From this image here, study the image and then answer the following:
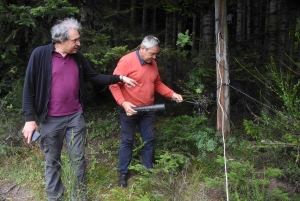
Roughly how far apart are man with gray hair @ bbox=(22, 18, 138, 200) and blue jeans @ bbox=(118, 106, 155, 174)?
53cm

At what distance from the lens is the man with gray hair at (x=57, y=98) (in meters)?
3.14

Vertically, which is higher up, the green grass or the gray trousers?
the gray trousers

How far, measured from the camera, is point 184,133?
4.74 metres

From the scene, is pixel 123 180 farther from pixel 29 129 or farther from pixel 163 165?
pixel 29 129

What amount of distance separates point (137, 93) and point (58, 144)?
112 centimetres

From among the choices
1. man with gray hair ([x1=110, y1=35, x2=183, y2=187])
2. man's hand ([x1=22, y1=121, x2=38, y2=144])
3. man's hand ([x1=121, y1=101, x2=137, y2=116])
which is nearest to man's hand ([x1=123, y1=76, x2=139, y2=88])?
man with gray hair ([x1=110, y1=35, x2=183, y2=187])

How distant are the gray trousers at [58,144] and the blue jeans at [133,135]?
2.02 ft

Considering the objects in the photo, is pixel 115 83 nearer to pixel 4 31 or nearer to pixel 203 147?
pixel 203 147

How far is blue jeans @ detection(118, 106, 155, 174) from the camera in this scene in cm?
389

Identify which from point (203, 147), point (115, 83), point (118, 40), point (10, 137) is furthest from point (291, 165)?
point (10, 137)

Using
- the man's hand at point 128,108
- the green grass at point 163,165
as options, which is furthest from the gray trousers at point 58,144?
the man's hand at point 128,108

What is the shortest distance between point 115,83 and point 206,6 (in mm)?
2281

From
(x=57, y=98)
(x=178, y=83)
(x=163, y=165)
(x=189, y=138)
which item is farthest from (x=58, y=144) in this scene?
(x=178, y=83)

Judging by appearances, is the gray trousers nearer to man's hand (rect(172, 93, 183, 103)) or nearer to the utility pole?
man's hand (rect(172, 93, 183, 103))
